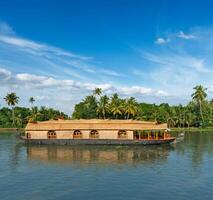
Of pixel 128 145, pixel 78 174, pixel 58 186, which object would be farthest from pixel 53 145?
pixel 58 186

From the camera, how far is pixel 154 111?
10000 centimetres

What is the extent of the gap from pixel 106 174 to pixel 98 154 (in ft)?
40.3

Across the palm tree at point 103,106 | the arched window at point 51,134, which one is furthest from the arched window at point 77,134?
the palm tree at point 103,106

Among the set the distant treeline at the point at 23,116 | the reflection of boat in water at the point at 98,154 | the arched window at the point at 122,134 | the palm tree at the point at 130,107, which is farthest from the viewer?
the distant treeline at the point at 23,116

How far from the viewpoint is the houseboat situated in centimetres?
5006

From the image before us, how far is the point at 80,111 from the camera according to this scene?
105 m

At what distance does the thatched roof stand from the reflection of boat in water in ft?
11.3

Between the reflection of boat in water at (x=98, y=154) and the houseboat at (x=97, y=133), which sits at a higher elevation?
the houseboat at (x=97, y=133)

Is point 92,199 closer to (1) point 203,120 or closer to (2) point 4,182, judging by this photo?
(2) point 4,182

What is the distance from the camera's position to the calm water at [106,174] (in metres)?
23.1

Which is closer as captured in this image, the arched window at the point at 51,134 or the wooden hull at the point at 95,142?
the wooden hull at the point at 95,142

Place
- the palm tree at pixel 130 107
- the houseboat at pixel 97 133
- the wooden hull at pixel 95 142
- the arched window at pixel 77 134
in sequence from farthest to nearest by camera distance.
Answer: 1. the palm tree at pixel 130 107
2. the arched window at pixel 77 134
3. the houseboat at pixel 97 133
4. the wooden hull at pixel 95 142

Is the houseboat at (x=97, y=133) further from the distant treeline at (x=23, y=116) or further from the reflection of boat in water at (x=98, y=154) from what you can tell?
the distant treeline at (x=23, y=116)

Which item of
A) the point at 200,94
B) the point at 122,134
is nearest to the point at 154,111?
the point at 200,94
